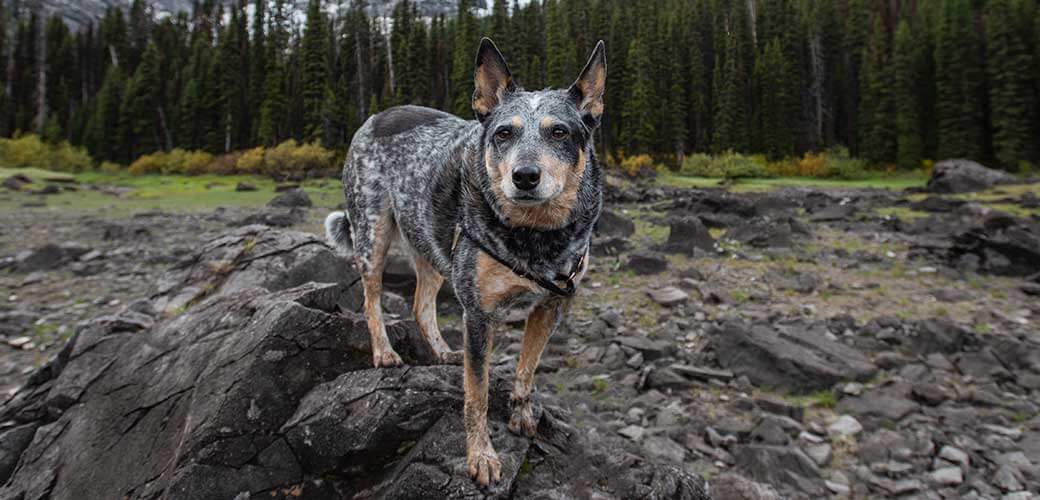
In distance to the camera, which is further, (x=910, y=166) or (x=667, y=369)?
(x=910, y=166)

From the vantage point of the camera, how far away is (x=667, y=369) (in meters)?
7.65

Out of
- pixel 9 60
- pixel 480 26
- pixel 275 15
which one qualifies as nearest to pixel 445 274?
pixel 480 26

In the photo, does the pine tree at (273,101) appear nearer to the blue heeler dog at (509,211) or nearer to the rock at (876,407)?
the blue heeler dog at (509,211)

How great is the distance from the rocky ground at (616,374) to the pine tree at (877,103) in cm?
3516

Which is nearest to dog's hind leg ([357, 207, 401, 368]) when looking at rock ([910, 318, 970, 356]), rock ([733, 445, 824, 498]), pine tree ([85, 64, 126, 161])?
rock ([733, 445, 824, 498])

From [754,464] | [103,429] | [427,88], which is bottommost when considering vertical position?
[754,464]

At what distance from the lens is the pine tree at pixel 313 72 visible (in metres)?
58.3

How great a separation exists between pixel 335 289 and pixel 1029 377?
8.92m

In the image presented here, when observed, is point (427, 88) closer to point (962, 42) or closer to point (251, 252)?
point (962, 42)

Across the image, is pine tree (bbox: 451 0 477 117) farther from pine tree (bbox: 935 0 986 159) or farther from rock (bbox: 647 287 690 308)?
pine tree (bbox: 935 0 986 159)

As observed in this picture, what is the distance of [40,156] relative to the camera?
163 feet

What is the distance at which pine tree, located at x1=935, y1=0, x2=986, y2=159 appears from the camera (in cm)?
4181

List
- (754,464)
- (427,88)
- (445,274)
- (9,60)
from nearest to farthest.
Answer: (445,274) → (754,464) → (427,88) → (9,60)

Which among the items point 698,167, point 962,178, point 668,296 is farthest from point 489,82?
point 698,167
